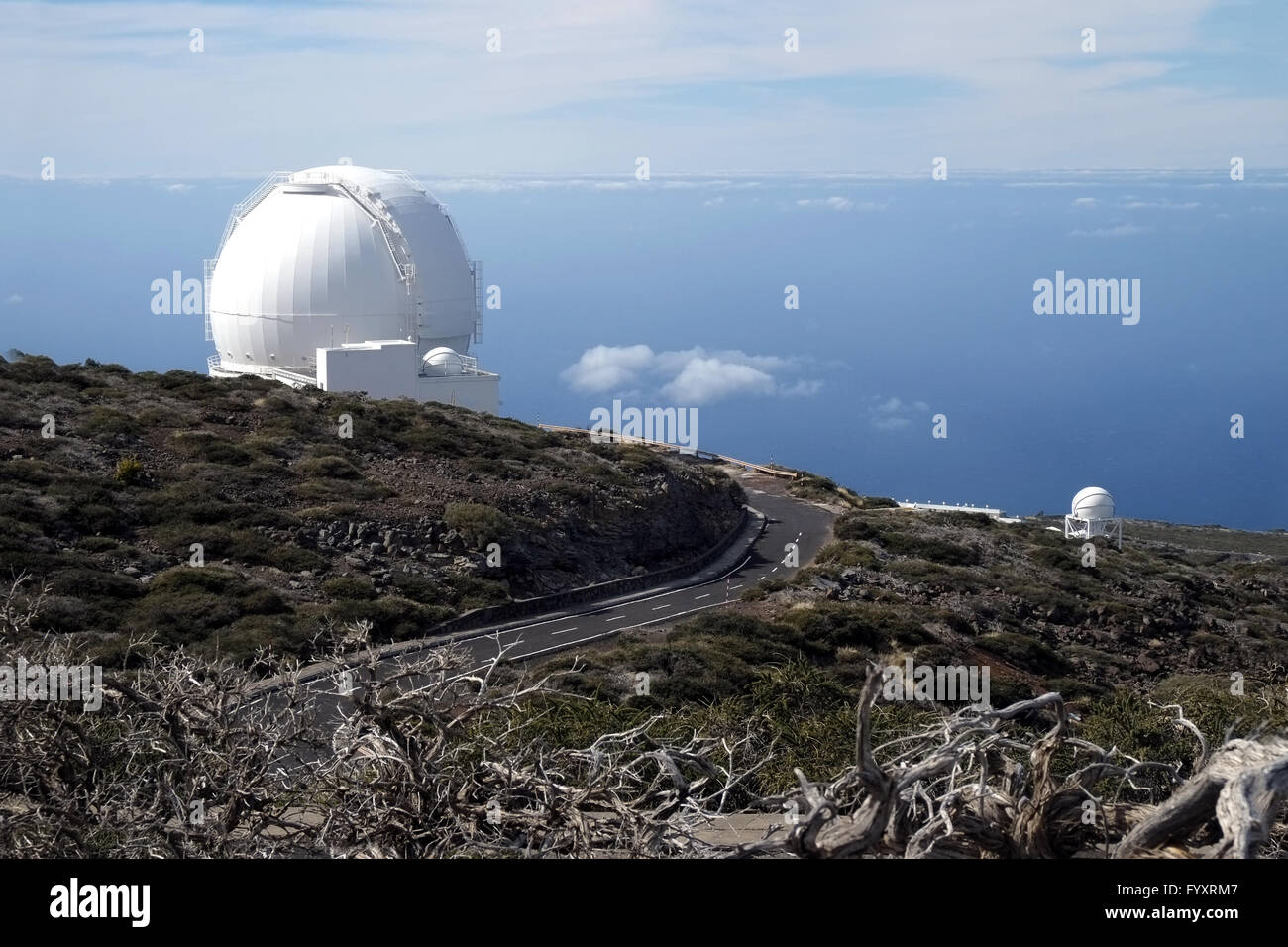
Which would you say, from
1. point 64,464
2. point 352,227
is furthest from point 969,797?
point 352,227

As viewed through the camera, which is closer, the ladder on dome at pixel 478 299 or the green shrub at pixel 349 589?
the green shrub at pixel 349 589

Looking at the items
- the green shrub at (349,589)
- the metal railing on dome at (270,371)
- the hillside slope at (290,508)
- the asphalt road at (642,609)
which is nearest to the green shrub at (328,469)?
the hillside slope at (290,508)

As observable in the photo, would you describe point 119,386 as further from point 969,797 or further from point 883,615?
point 969,797

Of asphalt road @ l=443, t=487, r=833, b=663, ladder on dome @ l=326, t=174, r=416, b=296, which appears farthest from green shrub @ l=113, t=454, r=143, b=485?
ladder on dome @ l=326, t=174, r=416, b=296

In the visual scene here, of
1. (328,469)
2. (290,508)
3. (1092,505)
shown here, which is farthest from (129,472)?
(1092,505)

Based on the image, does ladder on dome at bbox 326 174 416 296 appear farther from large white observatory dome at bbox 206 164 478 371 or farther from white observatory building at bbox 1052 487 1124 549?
white observatory building at bbox 1052 487 1124 549

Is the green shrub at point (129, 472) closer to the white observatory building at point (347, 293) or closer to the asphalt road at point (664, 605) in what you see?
the asphalt road at point (664, 605)

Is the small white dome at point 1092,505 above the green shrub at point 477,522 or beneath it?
beneath
